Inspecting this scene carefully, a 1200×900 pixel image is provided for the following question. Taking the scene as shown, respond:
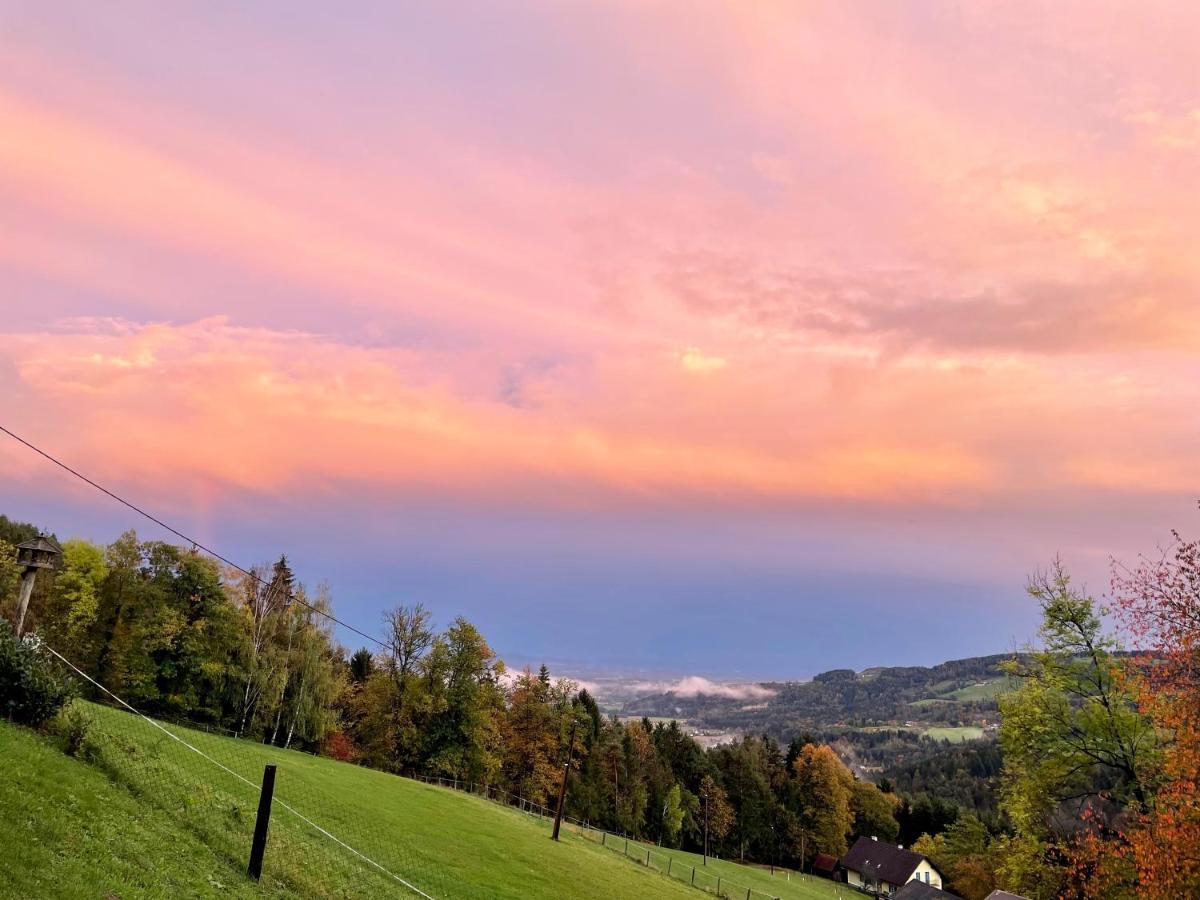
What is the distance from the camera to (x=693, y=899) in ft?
138

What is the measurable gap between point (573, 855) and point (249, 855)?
29.4 meters

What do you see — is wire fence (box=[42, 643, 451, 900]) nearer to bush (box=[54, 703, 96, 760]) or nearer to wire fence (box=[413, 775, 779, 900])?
bush (box=[54, 703, 96, 760])

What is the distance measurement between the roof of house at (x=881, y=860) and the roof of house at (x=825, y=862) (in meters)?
2.86

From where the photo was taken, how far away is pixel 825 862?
10612 cm

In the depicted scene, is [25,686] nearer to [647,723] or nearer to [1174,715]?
[1174,715]

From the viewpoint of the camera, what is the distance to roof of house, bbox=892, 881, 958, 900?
67562mm

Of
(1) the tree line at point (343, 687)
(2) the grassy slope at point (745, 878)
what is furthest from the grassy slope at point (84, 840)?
(2) the grassy slope at point (745, 878)

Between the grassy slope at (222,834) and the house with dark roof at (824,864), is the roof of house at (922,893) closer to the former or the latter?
the house with dark roof at (824,864)

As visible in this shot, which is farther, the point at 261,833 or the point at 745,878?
the point at 745,878

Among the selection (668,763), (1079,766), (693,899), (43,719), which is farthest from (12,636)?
(668,763)

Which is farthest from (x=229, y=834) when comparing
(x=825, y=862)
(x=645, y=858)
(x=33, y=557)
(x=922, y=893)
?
(x=825, y=862)

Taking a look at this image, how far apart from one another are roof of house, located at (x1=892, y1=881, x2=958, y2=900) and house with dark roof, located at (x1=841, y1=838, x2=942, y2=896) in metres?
26.1

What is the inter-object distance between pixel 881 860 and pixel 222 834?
358ft

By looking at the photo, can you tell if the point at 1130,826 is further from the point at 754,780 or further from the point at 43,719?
the point at 754,780
